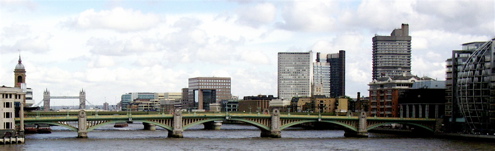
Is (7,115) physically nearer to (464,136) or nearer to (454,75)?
(464,136)

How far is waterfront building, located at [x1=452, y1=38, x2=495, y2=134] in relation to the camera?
13875 centimetres

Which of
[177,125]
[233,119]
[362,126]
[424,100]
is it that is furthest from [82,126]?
[424,100]

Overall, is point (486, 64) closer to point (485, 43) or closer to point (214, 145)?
point (485, 43)

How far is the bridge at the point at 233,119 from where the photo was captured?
13388 centimetres

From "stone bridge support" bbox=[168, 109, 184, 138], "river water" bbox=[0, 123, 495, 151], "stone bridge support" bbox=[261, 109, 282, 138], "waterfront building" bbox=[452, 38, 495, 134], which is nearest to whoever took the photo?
"river water" bbox=[0, 123, 495, 151]

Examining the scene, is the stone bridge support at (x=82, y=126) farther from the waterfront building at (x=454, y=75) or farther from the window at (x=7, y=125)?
the waterfront building at (x=454, y=75)

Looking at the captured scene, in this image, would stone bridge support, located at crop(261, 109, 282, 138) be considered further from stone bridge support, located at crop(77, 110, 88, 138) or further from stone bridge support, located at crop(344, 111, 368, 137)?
stone bridge support, located at crop(77, 110, 88, 138)

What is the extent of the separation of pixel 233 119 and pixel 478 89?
4386 centimetres

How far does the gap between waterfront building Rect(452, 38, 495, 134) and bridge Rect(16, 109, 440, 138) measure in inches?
519

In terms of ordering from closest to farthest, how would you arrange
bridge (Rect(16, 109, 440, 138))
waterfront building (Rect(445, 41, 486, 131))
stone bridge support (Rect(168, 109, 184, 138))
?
1. bridge (Rect(16, 109, 440, 138))
2. stone bridge support (Rect(168, 109, 184, 138))
3. waterfront building (Rect(445, 41, 486, 131))

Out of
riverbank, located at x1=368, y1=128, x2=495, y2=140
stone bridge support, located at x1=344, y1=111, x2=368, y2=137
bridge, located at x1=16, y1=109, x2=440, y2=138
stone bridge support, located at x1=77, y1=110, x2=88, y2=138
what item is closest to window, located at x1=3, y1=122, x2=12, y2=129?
bridge, located at x1=16, y1=109, x2=440, y2=138

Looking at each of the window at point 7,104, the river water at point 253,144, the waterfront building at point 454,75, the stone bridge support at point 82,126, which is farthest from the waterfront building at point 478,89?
the window at point 7,104

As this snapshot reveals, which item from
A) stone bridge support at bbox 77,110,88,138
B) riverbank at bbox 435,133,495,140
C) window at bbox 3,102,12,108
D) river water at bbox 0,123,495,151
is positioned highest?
window at bbox 3,102,12,108

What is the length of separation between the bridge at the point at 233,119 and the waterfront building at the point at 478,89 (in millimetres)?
13185
